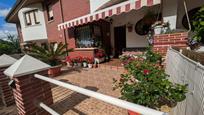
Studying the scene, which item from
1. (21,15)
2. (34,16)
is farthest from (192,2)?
(21,15)

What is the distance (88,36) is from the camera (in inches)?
546

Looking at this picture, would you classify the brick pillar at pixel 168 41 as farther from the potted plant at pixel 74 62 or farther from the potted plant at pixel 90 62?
the potted plant at pixel 74 62

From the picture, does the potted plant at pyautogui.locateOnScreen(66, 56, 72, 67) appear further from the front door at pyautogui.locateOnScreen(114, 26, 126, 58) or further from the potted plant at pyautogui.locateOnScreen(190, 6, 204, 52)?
the potted plant at pyautogui.locateOnScreen(190, 6, 204, 52)

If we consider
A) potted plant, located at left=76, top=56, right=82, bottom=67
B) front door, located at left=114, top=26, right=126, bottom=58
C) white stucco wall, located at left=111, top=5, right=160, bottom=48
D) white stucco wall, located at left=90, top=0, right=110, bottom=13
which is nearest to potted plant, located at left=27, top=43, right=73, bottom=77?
potted plant, located at left=76, top=56, right=82, bottom=67

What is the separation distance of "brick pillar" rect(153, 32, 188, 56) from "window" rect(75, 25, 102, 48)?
7931 millimetres

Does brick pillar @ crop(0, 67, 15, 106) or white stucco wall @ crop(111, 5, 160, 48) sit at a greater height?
white stucco wall @ crop(111, 5, 160, 48)

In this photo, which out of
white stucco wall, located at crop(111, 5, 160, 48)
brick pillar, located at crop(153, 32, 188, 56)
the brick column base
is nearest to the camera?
the brick column base

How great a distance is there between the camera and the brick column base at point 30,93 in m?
3.17

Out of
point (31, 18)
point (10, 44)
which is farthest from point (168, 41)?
point (10, 44)

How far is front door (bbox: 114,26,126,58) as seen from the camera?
14.6 metres

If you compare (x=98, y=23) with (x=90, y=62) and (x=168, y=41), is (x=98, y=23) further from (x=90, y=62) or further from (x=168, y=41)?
(x=168, y=41)

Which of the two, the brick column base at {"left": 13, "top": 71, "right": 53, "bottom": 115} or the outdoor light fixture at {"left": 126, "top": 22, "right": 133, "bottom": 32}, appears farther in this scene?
→ the outdoor light fixture at {"left": 126, "top": 22, "right": 133, "bottom": 32}

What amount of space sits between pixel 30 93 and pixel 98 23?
1167 cm

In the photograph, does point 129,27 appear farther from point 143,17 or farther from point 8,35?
point 8,35
